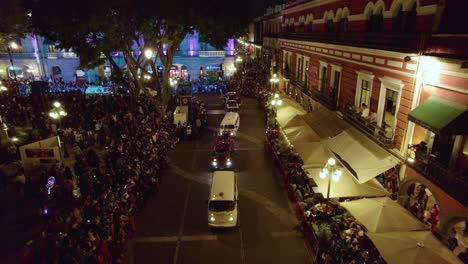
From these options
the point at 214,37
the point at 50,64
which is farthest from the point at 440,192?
the point at 50,64

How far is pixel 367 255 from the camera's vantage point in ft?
36.0

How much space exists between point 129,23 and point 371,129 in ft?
58.6

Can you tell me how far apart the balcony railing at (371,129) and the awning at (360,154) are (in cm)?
29

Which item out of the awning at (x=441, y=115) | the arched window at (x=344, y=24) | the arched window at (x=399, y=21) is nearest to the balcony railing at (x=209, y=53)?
→ the arched window at (x=344, y=24)

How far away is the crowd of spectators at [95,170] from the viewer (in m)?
11.4

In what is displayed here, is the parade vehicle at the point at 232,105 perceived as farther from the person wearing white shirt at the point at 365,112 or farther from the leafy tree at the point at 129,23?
the person wearing white shirt at the point at 365,112

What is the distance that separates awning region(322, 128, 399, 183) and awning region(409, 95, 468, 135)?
2413mm

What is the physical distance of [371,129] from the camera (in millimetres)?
14070

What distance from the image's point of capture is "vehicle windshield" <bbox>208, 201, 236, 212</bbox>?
13789 millimetres

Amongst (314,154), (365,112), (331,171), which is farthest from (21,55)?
(331,171)

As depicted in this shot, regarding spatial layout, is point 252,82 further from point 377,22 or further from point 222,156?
point 377,22

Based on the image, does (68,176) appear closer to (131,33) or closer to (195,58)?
(131,33)

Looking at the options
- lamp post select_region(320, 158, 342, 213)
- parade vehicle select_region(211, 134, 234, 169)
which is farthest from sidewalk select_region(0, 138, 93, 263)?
lamp post select_region(320, 158, 342, 213)

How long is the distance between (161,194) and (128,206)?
2.94m
